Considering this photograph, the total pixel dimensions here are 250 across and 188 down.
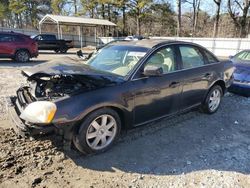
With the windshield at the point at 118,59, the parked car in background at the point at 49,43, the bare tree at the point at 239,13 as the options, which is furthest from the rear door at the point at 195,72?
the bare tree at the point at 239,13

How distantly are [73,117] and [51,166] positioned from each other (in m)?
0.76

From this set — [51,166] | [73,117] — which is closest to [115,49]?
[73,117]

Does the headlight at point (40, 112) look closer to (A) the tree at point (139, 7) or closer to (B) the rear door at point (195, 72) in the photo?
(B) the rear door at point (195, 72)

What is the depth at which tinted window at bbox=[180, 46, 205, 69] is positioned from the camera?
4.80 metres

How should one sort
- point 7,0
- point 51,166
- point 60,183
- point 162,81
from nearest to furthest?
1. point 60,183
2. point 51,166
3. point 162,81
4. point 7,0

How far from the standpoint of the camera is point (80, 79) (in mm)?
3594

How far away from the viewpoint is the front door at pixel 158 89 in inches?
157

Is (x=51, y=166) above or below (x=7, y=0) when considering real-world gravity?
below

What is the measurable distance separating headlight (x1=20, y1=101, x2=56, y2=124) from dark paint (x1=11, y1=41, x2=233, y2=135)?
72 mm

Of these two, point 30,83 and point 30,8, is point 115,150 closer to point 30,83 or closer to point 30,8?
point 30,83

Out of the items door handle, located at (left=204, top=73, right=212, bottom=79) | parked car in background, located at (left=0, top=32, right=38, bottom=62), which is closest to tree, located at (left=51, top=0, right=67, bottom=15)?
parked car in background, located at (left=0, top=32, right=38, bottom=62)

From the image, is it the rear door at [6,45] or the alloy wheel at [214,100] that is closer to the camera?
the alloy wheel at [214,100]

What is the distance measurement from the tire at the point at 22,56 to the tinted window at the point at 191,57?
453 inches

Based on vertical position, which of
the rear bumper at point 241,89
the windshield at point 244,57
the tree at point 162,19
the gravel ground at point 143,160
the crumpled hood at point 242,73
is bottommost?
the gravel ground at point 143,160
